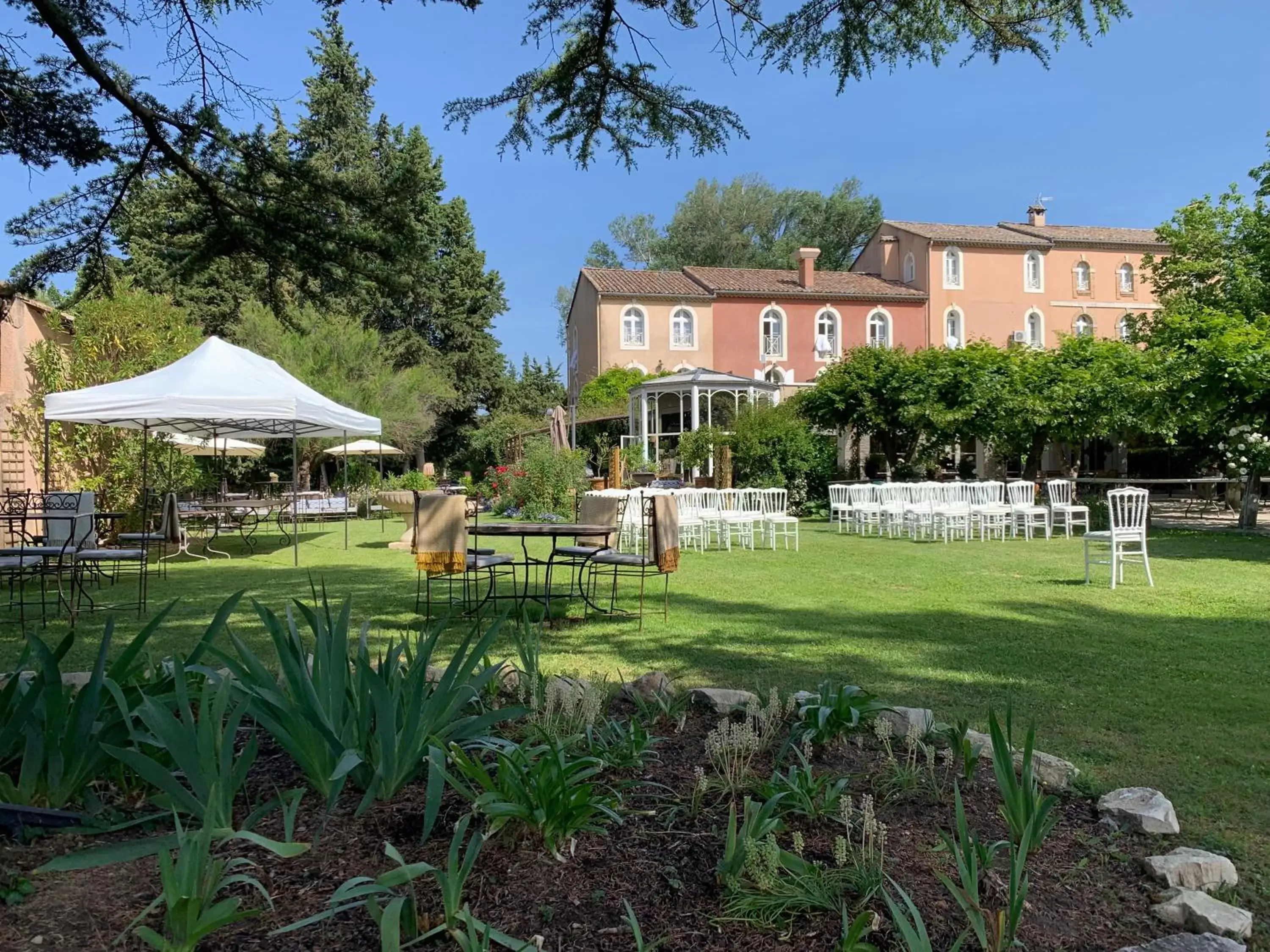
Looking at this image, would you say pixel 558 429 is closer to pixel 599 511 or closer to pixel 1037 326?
pixel 599 511

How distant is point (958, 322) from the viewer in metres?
33.8

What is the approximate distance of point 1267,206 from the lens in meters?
19.8

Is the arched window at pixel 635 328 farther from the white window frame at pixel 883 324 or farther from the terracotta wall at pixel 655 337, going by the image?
the white window frame at pixel 883 324

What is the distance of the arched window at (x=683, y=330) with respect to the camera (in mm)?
31984

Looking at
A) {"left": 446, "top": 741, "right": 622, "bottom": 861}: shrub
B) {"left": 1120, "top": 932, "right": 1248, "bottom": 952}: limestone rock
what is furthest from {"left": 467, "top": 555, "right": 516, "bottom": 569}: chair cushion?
{"left": 1120, "top": 932, "right": 1248, "bottom": 952}: limestone rock

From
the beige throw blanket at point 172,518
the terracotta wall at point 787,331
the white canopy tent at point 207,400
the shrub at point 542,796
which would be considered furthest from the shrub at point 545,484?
the terracotta wall at point 787,331

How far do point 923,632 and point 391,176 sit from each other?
438 cm

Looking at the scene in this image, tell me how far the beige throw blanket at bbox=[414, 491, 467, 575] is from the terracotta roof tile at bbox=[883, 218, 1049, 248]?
102ft

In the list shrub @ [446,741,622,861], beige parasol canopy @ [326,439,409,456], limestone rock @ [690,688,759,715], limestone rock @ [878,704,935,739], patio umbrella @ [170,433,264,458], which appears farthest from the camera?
beige parasol canopy @ [326,439,409,456]

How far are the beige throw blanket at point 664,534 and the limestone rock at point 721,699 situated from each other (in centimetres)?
258

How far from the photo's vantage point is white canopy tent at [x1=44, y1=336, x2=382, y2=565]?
858 cm

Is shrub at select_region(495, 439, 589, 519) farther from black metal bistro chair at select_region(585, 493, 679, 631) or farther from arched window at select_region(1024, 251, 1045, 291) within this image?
arched window at select_region(1024, 251, 1045, 291)

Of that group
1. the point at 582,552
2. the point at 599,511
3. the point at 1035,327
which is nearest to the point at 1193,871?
the point at 582,552

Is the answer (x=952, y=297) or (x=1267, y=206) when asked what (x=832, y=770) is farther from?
(x=952, y=297)
